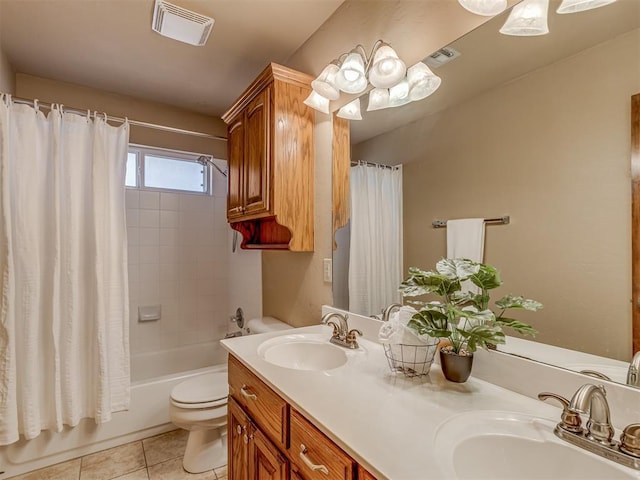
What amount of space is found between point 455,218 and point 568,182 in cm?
36

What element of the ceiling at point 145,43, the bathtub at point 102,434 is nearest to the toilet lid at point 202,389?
the bathtub at point 102,434

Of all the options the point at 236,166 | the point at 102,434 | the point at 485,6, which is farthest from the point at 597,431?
the point at 102,434

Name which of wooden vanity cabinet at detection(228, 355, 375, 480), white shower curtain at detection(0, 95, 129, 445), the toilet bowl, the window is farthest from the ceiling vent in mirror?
the window

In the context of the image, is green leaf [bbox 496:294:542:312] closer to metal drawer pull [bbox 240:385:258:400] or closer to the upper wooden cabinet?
metal drawer pull [bbox 240:385:258:400]

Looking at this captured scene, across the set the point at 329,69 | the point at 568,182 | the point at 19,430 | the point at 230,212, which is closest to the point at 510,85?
the point at 568,182

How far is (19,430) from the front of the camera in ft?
5.71

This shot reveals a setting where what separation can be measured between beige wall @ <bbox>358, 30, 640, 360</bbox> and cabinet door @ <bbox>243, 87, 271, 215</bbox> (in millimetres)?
948

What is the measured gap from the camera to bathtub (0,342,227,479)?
5.93ft

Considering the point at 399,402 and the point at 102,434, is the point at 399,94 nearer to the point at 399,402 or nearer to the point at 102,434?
the point at 399,402

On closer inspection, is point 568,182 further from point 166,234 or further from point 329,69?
point 166,234

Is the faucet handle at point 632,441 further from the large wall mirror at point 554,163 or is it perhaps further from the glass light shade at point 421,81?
the glass light shade at point 421,81

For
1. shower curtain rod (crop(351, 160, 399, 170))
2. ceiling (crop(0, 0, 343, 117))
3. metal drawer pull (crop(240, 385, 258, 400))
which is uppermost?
ceiling (crop(0, 0, 343, 117))

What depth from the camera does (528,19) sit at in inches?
36.7

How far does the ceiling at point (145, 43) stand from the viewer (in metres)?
1.64
